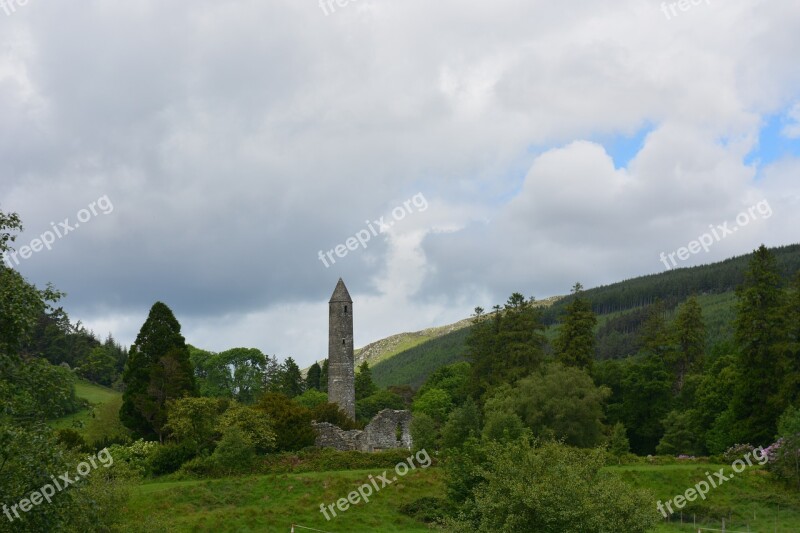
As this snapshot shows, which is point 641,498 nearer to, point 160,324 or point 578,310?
point 578,310

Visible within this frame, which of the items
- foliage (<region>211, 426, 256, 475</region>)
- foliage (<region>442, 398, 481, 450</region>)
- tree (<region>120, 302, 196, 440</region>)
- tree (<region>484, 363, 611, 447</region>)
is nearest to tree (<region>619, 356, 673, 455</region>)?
tree (<region>484, 363, 611, 447</region>)

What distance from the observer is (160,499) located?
35.5 meters

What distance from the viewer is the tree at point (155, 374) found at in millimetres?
55375

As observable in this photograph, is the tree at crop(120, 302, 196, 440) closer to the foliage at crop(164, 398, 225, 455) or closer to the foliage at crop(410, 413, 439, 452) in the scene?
the foliage at crop(164, 398, 225, 455)

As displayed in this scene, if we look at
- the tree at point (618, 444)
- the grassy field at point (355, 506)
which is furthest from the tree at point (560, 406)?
the grassy field at point (355, 506)

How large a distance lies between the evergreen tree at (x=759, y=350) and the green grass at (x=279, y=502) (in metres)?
20.8

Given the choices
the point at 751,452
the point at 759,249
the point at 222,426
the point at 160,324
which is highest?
the point at 160,324

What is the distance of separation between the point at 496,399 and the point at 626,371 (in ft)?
55.8

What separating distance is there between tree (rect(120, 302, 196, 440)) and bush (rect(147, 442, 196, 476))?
7.92 metres

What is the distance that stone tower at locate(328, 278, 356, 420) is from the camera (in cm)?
6756

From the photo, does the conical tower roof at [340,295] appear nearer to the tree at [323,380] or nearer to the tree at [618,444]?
the tree at [618,444]

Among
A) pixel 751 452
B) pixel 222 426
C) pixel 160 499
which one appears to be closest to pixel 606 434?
pixel 751 452

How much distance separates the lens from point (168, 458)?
4497cm

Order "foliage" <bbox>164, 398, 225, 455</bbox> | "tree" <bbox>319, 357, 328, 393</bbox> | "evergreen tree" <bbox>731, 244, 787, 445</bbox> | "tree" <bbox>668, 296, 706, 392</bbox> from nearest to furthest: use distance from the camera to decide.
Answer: "evergreen tree" <bbox>731, 244, 787, 445</bbox> → "foliage" <bbox>164, 398, 225, 455</bbox> → "tree" <bbox>668, 296, 706, 392</bbox> → "tree" <bbox>319, 357, 328, 393</bbox>
